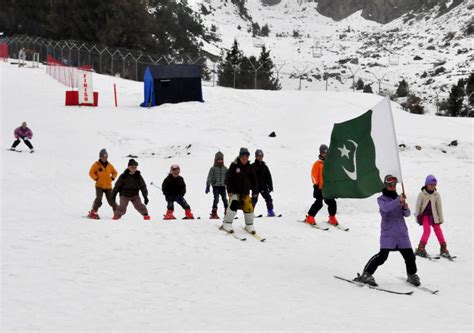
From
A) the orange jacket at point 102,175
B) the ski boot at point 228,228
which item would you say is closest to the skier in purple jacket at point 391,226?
the ski boot at point 228,228

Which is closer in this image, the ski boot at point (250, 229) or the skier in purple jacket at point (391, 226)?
the skier in purple jacket at point (391, 226)

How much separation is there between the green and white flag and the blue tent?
25.5 meters

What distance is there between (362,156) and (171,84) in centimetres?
2631

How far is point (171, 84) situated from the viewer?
35.9 m

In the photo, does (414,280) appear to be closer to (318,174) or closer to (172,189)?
(318,174)

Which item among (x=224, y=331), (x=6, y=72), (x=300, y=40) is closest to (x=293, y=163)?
(x=224, y=331)

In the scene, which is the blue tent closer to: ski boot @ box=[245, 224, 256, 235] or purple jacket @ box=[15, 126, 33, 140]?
purple jacket @ box=[15, 126, 33, 140]

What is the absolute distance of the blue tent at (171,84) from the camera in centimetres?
3559

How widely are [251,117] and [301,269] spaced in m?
24.5

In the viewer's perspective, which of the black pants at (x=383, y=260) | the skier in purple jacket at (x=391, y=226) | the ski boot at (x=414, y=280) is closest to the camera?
the skier in purple jacket at (x=391, y=226)

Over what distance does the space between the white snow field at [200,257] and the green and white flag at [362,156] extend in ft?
4.60

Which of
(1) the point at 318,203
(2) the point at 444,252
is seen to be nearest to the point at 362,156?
(2) the point at 444,252

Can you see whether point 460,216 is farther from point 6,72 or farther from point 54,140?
point 6,72

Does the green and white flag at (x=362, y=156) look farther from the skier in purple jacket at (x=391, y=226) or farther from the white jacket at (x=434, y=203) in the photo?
the white jacket at (x=434, y=203)
